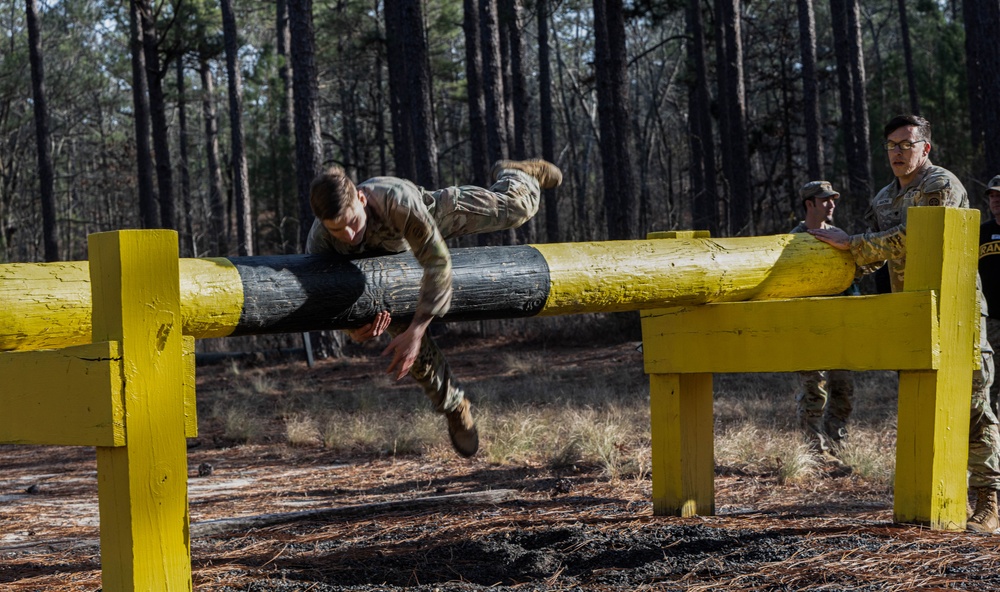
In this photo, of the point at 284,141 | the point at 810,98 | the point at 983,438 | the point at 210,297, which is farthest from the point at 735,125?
the point at 210,297

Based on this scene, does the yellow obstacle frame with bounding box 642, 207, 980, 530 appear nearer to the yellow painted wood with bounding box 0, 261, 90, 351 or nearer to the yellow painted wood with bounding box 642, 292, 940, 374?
the yellow painted wood with bounding box 642, 292, 940, 374

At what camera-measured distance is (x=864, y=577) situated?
11.3ft

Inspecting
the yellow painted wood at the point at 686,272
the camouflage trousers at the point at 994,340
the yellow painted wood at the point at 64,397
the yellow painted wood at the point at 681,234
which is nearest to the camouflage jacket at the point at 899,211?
the yellow painted wood at the point at 686,272

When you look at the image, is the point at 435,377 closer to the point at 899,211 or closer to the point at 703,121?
the point at 899,211

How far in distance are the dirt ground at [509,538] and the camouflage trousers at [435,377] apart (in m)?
0.65

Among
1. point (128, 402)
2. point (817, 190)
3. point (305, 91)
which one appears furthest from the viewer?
point (305, 91)

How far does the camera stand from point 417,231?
11.9 ft

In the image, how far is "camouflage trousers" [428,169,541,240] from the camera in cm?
440

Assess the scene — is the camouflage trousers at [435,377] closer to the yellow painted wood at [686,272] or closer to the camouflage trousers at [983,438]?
the yellow painted wood at [686,272]

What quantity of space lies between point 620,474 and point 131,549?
4.31 metres

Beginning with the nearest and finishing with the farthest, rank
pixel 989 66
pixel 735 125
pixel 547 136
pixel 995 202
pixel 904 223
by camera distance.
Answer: pixel 904 223, pixel 995 202, pixel 989 66, pixel 735 125, pixel 547 136

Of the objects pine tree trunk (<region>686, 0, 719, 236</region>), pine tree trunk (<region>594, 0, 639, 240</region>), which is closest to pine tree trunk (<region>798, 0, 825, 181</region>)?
pine tree trunk (<region>686, 0, 719, 236</region>)

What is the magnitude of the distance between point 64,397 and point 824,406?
6.05 metres

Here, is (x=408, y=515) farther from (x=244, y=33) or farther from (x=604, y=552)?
(x=244, y=33)
